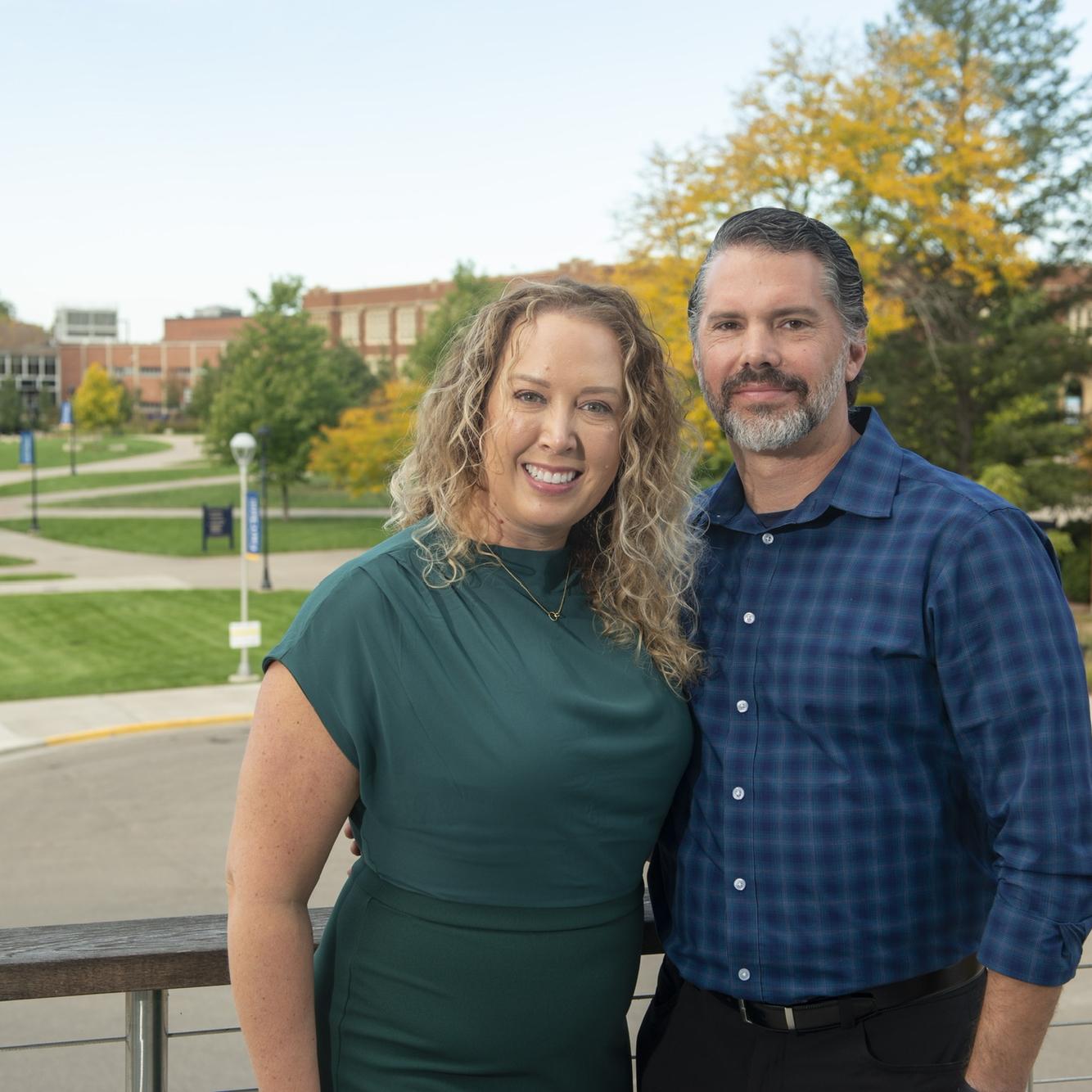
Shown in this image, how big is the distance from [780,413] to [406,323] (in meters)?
90.6

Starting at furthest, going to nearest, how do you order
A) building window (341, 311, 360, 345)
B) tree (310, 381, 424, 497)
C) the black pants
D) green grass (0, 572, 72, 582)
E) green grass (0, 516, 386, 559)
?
building window (341, 311, 360, 345), tree (310, 381, 424, 497), green grass (0, 516, 386, 559), green grass (0, 572, 72, 582), the black pants

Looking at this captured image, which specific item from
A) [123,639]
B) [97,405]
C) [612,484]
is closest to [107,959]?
[612,484]

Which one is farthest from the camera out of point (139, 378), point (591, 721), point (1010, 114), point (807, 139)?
point (139, 378)

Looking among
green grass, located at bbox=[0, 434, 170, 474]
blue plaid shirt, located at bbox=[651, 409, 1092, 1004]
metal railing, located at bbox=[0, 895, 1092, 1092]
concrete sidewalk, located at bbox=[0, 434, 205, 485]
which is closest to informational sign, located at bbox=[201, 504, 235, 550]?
concrete sidewalk, located at bbox=[0, 434, 205, 485]

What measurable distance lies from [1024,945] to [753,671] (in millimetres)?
623

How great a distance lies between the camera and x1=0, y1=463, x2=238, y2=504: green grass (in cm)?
5391

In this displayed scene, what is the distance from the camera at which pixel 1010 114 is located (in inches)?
1266

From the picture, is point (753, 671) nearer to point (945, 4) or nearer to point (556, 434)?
point (556, 434)

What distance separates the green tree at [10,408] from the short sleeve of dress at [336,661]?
9657 centimetres

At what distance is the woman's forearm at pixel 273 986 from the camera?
1967 millimetres

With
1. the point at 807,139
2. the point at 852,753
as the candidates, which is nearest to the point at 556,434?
the point at 852,753

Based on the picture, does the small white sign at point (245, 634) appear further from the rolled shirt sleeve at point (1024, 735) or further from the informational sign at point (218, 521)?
the informational sign at point (218, 521)

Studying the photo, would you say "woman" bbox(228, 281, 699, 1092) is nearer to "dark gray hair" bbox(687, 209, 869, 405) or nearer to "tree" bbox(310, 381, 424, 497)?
"dark gray hair" bbox(687, 209, 869, 405)

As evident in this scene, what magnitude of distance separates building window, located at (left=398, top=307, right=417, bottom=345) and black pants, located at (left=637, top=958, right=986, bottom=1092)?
293 ft
